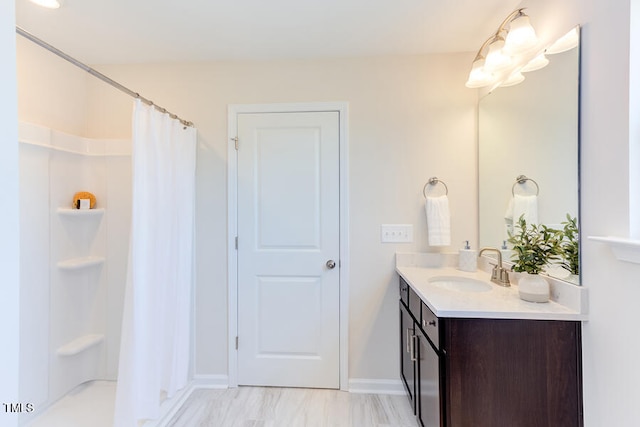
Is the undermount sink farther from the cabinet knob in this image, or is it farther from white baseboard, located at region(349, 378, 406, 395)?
white baseboard, located at region(349, 378, 406, 395)

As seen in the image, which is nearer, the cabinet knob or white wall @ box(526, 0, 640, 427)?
white wall @ box(526, 0, 640, 427)

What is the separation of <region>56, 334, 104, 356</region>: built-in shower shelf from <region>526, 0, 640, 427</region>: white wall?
2.84m

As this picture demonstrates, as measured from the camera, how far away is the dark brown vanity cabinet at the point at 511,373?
124cm

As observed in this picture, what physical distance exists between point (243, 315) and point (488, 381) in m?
1.60

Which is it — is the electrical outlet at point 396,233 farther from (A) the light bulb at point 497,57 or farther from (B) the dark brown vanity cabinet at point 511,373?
(A) the light bulb at point 497,57

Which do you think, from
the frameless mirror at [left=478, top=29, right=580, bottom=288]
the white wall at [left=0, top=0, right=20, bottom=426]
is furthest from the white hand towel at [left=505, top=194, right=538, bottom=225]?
the white wall at [left=0, top=0, right=20, bottom=426]

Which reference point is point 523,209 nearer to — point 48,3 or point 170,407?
point 170,407

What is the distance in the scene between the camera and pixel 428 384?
1470mm

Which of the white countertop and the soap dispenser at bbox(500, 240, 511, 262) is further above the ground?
the soap dispenser at bbox(500, 240, 511, 262)

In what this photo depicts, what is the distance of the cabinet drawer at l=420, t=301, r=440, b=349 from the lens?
1.34 m

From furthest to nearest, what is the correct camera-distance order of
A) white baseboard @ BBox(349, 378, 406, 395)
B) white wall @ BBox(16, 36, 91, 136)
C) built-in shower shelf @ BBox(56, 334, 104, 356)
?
1. white baseboard @ BBox(349, 378, 406, 395)
2. built-in shower shelf @ BBox(56, 334, 104, 356)
3. white wall @ BBox(16, 36, 91, 136)

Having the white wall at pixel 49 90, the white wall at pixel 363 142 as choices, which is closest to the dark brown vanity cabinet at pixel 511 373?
the white wall at pixel 363 142

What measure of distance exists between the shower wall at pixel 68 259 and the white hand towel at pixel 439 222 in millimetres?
2186

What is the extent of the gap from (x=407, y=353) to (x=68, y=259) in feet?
7.83
